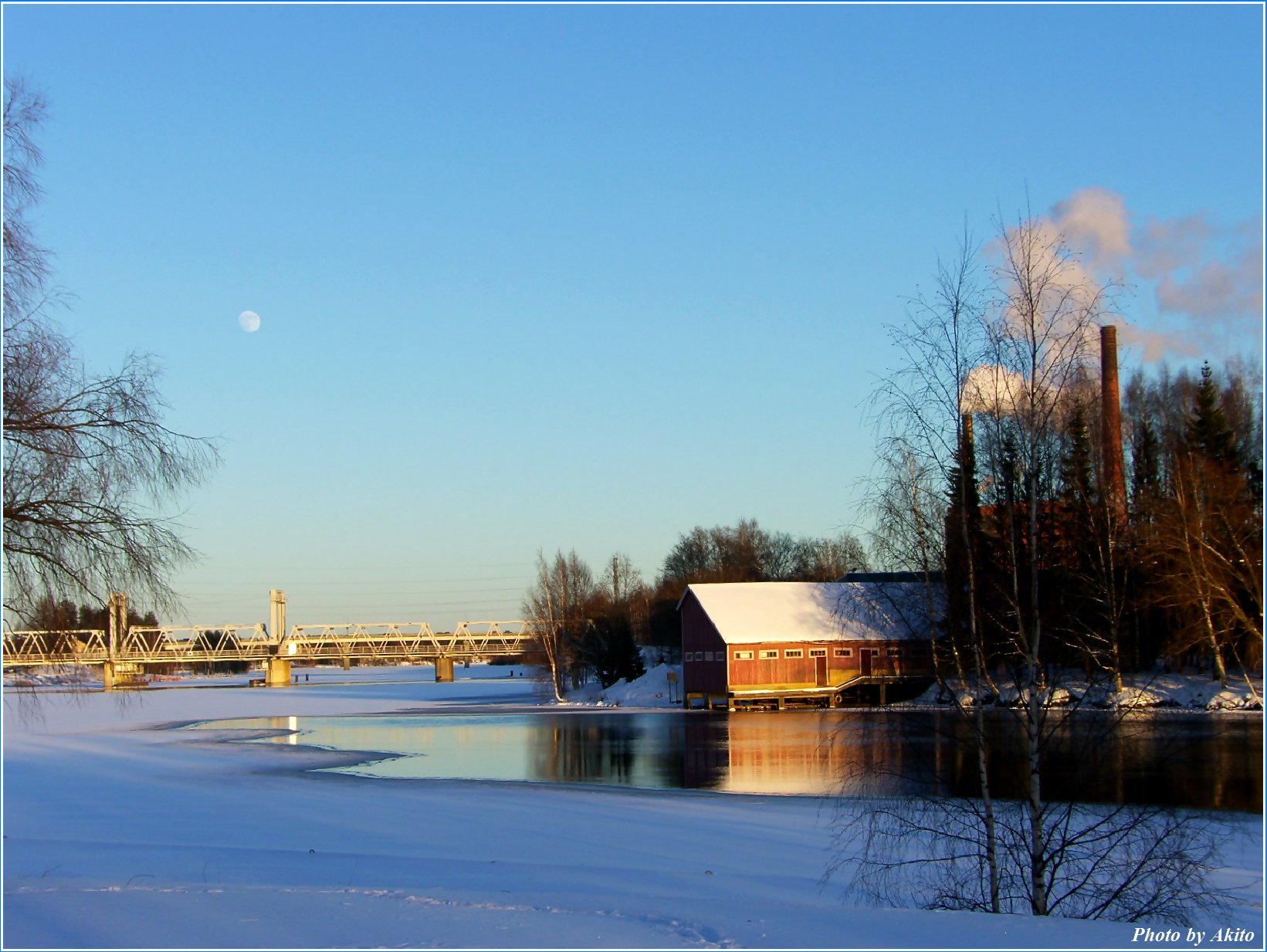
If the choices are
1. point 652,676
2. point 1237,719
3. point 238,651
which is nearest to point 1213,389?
point 1237,719

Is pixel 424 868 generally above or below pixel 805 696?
above

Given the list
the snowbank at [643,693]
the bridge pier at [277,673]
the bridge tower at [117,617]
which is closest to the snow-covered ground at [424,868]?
the bridge tower at [117,617]

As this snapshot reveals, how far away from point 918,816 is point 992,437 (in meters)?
6.84

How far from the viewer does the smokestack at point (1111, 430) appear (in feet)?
61.5

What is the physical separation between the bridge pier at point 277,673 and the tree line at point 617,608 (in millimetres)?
30354

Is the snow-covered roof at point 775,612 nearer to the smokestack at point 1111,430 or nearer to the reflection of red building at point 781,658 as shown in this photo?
the reflection of red building at point 781,658

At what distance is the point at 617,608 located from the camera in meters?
74.7

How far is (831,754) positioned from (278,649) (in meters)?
81.4

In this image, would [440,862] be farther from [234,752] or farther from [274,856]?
[234,752]

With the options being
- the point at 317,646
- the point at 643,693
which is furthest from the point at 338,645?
the point at 643,693

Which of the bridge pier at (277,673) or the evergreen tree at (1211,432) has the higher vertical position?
the evergreen tree at (1211,432)

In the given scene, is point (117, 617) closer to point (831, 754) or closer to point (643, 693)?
point (831, 754)

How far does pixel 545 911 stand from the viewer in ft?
33.1

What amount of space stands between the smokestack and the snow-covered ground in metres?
6.12
